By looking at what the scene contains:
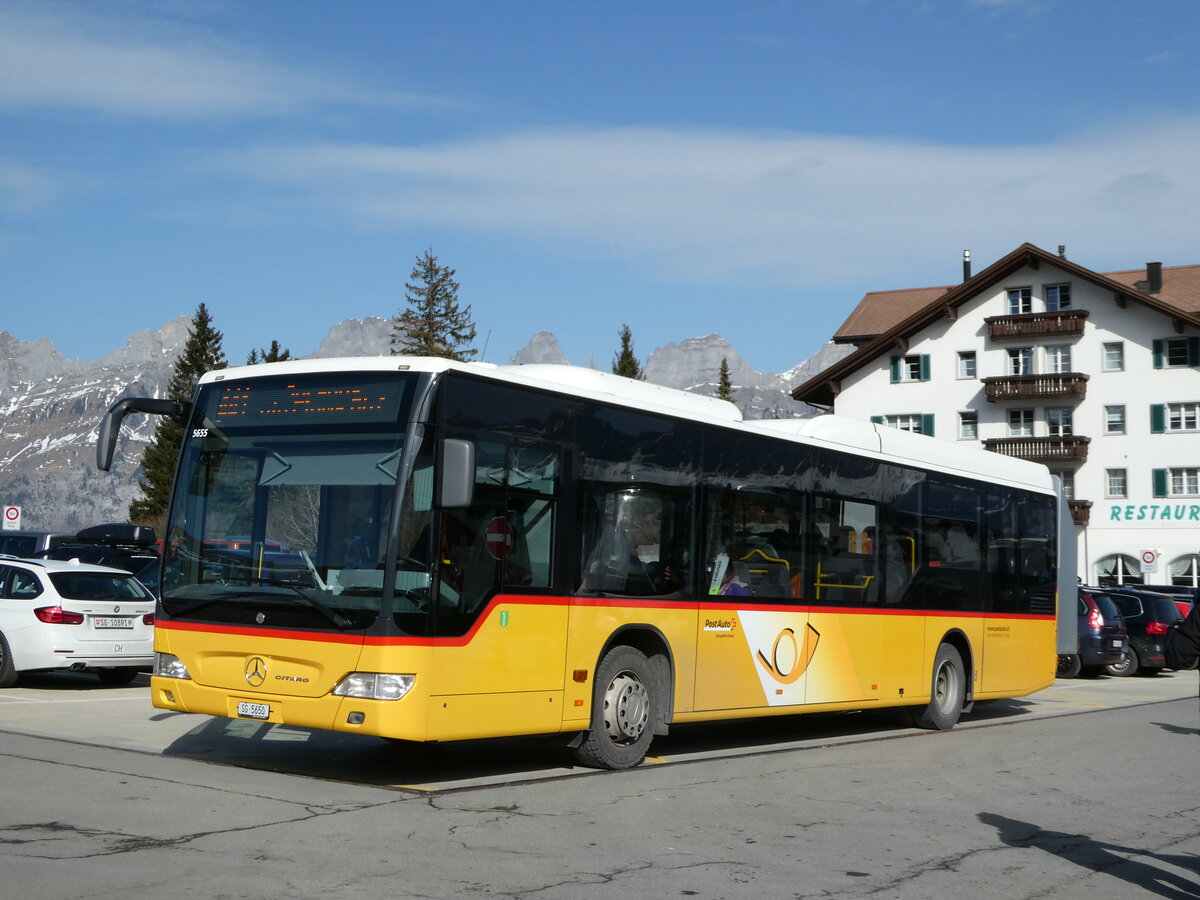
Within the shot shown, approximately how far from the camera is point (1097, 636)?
26812 millimetres

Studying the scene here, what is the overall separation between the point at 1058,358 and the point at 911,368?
6.74 meters

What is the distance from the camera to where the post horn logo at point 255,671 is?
387 inches

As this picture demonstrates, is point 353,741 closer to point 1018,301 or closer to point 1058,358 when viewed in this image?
point 1058,358

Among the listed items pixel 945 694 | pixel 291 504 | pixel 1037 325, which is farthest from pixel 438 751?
pixel 1037 325

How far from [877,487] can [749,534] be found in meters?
2.83

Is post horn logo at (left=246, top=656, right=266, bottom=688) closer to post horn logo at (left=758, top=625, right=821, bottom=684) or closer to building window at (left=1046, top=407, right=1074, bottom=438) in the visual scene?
post horn logo at (left=758, top=625, right=821, bottom=684)

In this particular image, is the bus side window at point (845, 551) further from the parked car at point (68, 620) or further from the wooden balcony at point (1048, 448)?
the wooden balcony at point (1048, 448)

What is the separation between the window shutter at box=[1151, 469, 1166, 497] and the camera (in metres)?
60.4

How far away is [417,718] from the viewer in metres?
9.37

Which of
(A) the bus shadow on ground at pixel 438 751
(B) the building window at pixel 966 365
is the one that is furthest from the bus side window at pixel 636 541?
(B) the building window at pixel 966 365

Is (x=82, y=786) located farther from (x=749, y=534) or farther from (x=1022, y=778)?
(x=1022, y=778)

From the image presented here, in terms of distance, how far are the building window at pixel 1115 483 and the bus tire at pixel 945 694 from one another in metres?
48.1

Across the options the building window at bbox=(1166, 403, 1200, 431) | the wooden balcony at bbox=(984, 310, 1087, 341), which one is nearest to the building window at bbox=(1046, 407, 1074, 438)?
the wooden balcony at bbox=(984, 310, 1087, 341)

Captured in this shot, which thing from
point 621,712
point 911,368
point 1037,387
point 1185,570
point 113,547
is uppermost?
point 911,368
